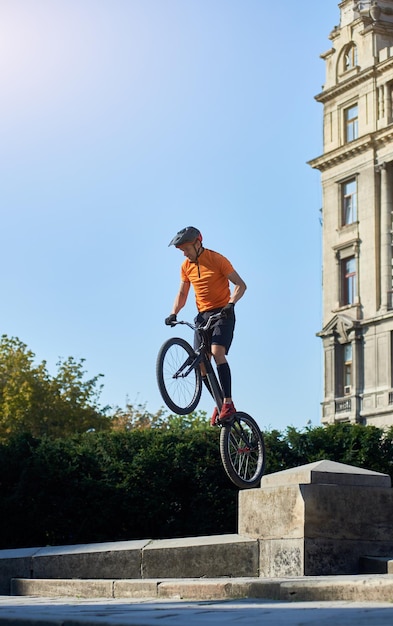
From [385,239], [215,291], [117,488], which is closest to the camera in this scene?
[215,291]

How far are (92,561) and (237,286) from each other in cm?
418

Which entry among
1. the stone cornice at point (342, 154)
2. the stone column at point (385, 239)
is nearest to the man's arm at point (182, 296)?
the stone column at point (385, 239)

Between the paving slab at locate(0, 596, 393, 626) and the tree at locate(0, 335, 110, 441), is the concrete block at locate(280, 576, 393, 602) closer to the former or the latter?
the paving slab at locate(0, 596, 393, 626)

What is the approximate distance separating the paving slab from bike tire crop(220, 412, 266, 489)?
11.7 feet

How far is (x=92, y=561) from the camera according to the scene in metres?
15.6

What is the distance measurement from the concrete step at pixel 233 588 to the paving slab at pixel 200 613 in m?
0.36

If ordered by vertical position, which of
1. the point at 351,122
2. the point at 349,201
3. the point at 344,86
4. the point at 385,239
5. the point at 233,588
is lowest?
the point at 233,588

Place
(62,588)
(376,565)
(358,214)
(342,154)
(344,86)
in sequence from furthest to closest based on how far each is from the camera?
(344,86)
(342,154)
(358,214)
(62,588)
(376,565)

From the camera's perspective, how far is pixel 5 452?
22516 millimetres

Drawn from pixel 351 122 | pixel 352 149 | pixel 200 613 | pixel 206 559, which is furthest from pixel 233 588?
pixel 351 122

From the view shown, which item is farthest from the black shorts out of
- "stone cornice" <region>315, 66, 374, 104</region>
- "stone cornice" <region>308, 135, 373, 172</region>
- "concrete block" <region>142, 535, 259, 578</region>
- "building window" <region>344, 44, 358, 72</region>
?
"building window" <region>344, 44, 358, 72</region>

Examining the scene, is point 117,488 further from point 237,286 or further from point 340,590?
point 340,590

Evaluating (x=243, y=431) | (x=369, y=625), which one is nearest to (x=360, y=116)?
(x=243, y=431)

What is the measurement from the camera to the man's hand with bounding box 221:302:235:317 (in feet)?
49.2
